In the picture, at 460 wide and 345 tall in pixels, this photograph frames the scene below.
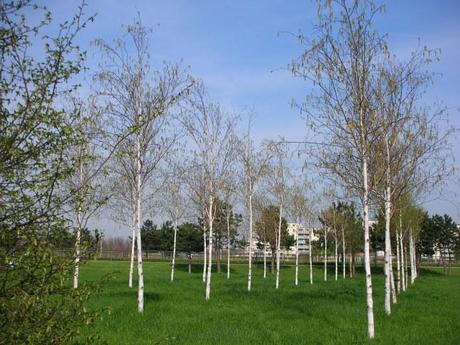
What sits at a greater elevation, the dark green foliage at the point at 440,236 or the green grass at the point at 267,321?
the dark green foliage at the point at 440,236

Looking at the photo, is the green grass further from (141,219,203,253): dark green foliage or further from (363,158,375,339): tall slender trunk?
(141,219,203,253): dark green foliage

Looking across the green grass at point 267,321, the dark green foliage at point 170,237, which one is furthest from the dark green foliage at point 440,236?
the green grass at point 267,321

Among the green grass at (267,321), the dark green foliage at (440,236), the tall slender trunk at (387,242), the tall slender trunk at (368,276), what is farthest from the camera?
the dark green foliage at (440,236)

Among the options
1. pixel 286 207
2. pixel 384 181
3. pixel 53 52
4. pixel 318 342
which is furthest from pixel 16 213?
pixel 286 207

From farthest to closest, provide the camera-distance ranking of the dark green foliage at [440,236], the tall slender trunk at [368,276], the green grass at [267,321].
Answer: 1. the dark green foliage at [440,236]
2. the tall slender trunk at [368,276]
3. the green grass at [267,321]

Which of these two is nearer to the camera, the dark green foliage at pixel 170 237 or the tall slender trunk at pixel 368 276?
the tall slender trunk at pixel 368 276

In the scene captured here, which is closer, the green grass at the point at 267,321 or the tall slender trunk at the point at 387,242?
the green grass at the point at 267,321

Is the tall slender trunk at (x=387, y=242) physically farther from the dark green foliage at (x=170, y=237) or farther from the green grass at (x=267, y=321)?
the dark green foliage at (x=170, y=237)

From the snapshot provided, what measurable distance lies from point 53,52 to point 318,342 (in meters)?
8.11

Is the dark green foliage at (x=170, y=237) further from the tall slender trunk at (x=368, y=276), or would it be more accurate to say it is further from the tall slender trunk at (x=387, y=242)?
the tall slender trunk at (x=368, y=276)

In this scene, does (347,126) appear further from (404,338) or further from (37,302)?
(37,302)

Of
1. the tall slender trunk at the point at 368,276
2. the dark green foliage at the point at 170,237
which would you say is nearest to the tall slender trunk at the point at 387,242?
the tall slender trunk at the point at 368,276

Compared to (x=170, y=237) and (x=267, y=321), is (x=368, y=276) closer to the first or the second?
(x=267, y=321)

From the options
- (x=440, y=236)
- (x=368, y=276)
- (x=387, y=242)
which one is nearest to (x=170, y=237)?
(x=440, y=236)
